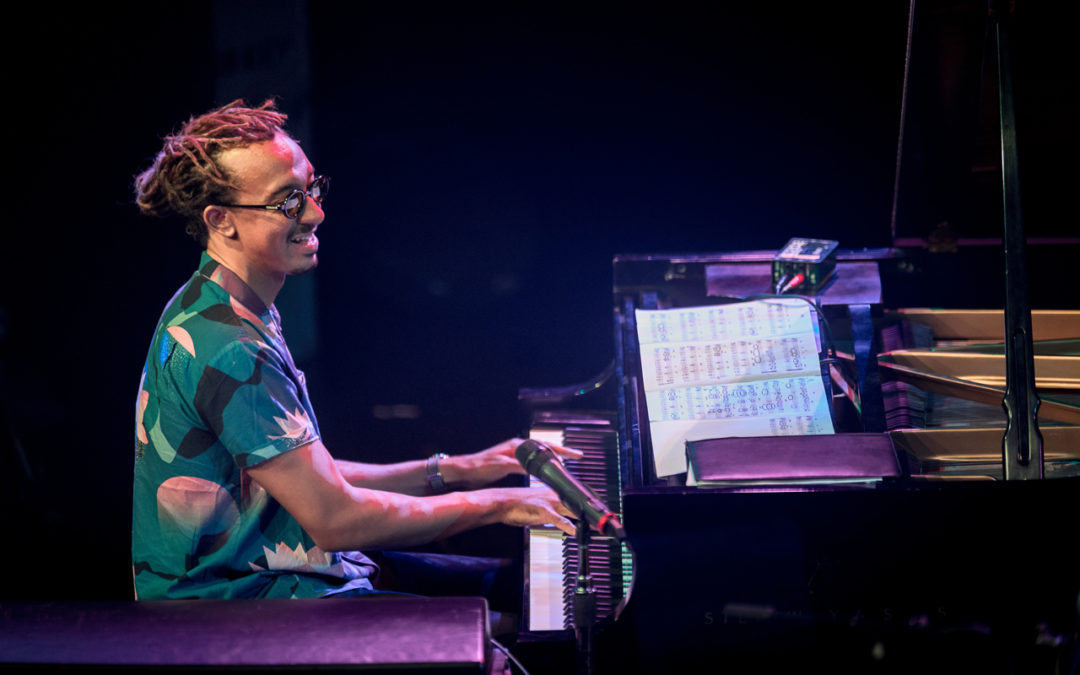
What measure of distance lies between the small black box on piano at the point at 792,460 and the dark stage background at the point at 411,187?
80.7 inches

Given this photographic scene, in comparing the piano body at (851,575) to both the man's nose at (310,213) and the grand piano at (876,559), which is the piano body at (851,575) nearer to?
the grand piano at (876,559)

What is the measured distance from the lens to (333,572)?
1886 mm

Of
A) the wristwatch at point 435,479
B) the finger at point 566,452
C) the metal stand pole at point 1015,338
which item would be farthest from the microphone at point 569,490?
the metal stand pole at point 1015,338

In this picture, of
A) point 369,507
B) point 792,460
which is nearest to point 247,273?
point 369,507

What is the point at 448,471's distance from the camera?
2.37m

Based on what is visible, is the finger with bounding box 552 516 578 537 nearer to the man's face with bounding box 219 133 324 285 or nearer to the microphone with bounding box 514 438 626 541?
the microphone with bounding box 514 438 626 541

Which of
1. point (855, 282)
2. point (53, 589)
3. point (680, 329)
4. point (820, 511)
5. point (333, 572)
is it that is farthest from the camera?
point (53, 589)

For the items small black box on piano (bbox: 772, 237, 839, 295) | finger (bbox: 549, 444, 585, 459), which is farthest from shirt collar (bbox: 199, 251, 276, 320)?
small black box on piano (bbox: 772, 237, 839, 295)

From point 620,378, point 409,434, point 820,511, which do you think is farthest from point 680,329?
point 409,434

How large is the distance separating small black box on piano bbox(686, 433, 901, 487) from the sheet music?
10.8 inches

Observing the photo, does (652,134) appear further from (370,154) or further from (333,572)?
(333,572)

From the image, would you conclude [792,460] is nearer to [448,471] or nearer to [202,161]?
[448,471]

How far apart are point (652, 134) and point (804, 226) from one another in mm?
779

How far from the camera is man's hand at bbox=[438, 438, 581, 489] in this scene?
229 centimetres
